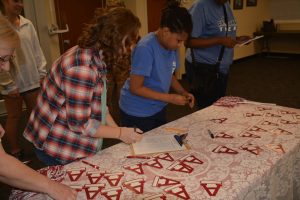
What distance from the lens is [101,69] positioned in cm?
119

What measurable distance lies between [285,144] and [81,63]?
0.97 meters

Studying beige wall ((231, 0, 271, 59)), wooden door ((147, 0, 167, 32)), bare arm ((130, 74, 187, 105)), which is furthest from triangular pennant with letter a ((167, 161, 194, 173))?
beige wall ((231, 0, 271, 59))

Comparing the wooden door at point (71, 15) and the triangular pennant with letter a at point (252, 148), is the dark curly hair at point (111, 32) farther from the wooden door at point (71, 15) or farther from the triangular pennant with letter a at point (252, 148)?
the wooden door at point (71, 15)

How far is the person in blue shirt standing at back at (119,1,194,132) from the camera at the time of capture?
1.60 m

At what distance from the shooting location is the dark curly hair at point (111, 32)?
1124 mm

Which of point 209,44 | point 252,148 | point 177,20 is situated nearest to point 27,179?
point 252,148

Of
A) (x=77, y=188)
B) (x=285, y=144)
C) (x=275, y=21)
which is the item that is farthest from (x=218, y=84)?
(x=275, y=21)

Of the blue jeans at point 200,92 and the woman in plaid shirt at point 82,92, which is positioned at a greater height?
the woman in plaid shirt at point 82,92

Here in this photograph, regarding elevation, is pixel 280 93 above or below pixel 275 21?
below

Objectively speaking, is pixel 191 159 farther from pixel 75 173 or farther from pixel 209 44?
pixel 209 44

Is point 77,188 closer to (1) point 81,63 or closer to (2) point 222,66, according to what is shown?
(1) point 81,63

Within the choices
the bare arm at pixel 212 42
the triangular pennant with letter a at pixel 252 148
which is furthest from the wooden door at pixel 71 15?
the triangular pennant with letter a at pixel 252 148

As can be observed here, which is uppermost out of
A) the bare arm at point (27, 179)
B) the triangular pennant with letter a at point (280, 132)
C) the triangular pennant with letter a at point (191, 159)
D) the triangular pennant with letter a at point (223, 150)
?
the bare arm at point (27, 179)

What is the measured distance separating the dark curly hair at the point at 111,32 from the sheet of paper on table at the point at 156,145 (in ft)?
1.38
